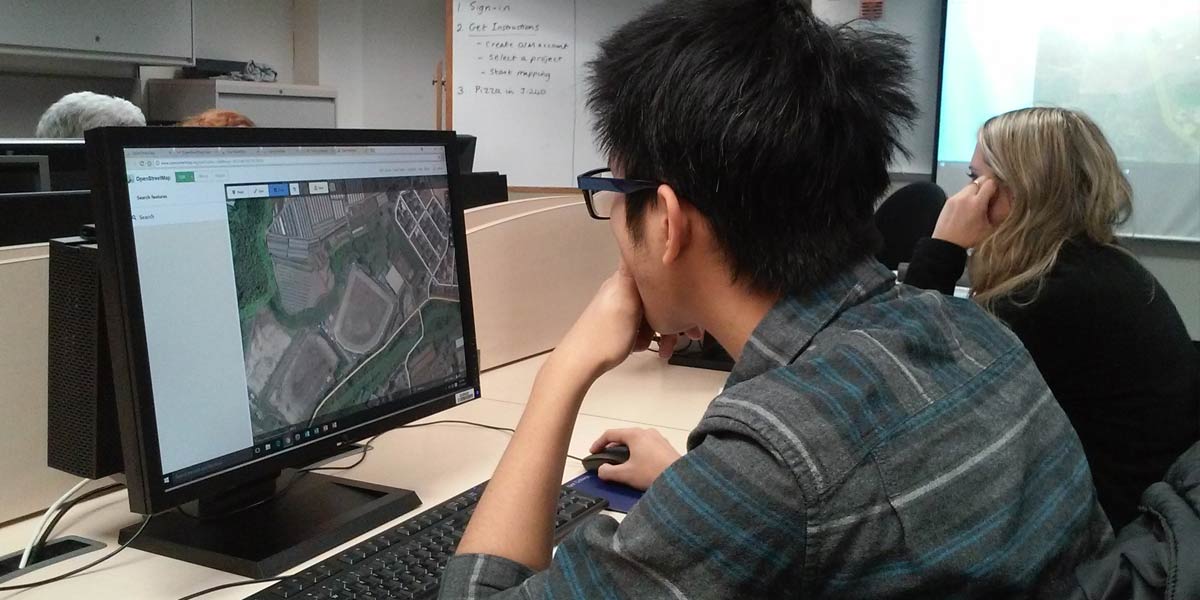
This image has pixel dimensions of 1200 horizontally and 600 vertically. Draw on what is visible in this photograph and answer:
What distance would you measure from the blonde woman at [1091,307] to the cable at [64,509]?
156 centimetres

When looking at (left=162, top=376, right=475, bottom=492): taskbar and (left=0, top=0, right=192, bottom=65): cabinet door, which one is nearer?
(left=162, top=376, right=475, bottom=492): taskbar

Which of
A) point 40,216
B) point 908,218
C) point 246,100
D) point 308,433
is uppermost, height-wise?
point 246,100

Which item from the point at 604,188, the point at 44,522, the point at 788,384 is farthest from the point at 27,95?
the point at 788,384

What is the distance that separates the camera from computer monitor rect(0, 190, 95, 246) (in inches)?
46.6

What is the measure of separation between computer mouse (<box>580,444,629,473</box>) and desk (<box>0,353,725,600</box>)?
0.08ft

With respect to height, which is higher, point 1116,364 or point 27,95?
point 27,95

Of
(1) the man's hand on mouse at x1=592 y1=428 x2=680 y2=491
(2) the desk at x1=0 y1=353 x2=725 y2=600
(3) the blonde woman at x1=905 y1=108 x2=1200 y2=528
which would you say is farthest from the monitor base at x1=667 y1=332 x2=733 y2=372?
(1) the man's hand on mouse at x1=592 y1=428 x2=680 y2=491

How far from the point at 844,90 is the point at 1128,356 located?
4.16 ft

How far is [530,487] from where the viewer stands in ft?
2.95

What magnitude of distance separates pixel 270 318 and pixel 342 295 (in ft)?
0.38

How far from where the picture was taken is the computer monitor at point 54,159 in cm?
165

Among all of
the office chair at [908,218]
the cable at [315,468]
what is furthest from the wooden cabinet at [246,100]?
the cable at [315,468]

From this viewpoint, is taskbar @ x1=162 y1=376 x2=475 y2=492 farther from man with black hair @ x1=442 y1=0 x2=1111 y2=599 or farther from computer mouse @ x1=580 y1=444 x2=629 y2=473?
man with black hair @ x1=442 y1=0 x2=1111 y2=599

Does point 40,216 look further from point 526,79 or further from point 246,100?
point 246,100
